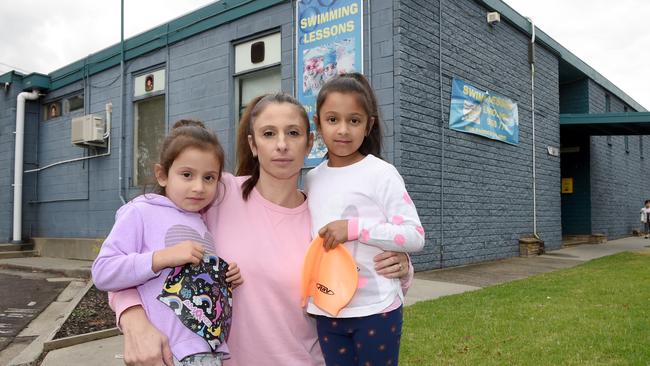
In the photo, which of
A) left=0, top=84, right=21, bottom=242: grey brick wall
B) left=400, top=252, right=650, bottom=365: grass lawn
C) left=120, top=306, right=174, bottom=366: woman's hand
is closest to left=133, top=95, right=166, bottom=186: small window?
left=0, top=84, right=21, bottom=242: grey brick wall

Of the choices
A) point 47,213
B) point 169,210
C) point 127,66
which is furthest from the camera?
point 47,213

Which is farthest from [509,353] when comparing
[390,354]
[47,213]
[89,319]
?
[47,213]

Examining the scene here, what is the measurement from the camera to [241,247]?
172 centimetres

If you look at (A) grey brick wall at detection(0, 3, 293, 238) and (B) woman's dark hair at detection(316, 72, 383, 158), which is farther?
(A) grey brick wall at detection(0, 3, 293, 238)

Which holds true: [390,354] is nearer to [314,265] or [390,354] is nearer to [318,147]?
[314,265]

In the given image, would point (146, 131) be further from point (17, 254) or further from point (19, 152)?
point (17, 254)

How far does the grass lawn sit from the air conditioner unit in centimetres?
1024

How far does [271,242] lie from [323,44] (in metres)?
7.75

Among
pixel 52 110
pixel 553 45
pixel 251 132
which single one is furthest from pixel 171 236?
pixel 52 110

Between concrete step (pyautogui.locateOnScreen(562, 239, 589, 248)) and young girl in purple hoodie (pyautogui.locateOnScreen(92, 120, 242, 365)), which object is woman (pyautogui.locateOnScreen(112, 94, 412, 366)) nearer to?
young girl in purple hoodie (pyautogui.locateOnScreen(92, 120, 242, 365))

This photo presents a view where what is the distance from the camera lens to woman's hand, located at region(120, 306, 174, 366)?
147 centimetres

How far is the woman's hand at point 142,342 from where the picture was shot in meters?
1.47

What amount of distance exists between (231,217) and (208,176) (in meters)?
0.16

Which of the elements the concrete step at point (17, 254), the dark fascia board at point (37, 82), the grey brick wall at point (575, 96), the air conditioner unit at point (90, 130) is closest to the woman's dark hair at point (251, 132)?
the air conditioner unit at point (90, 130)
